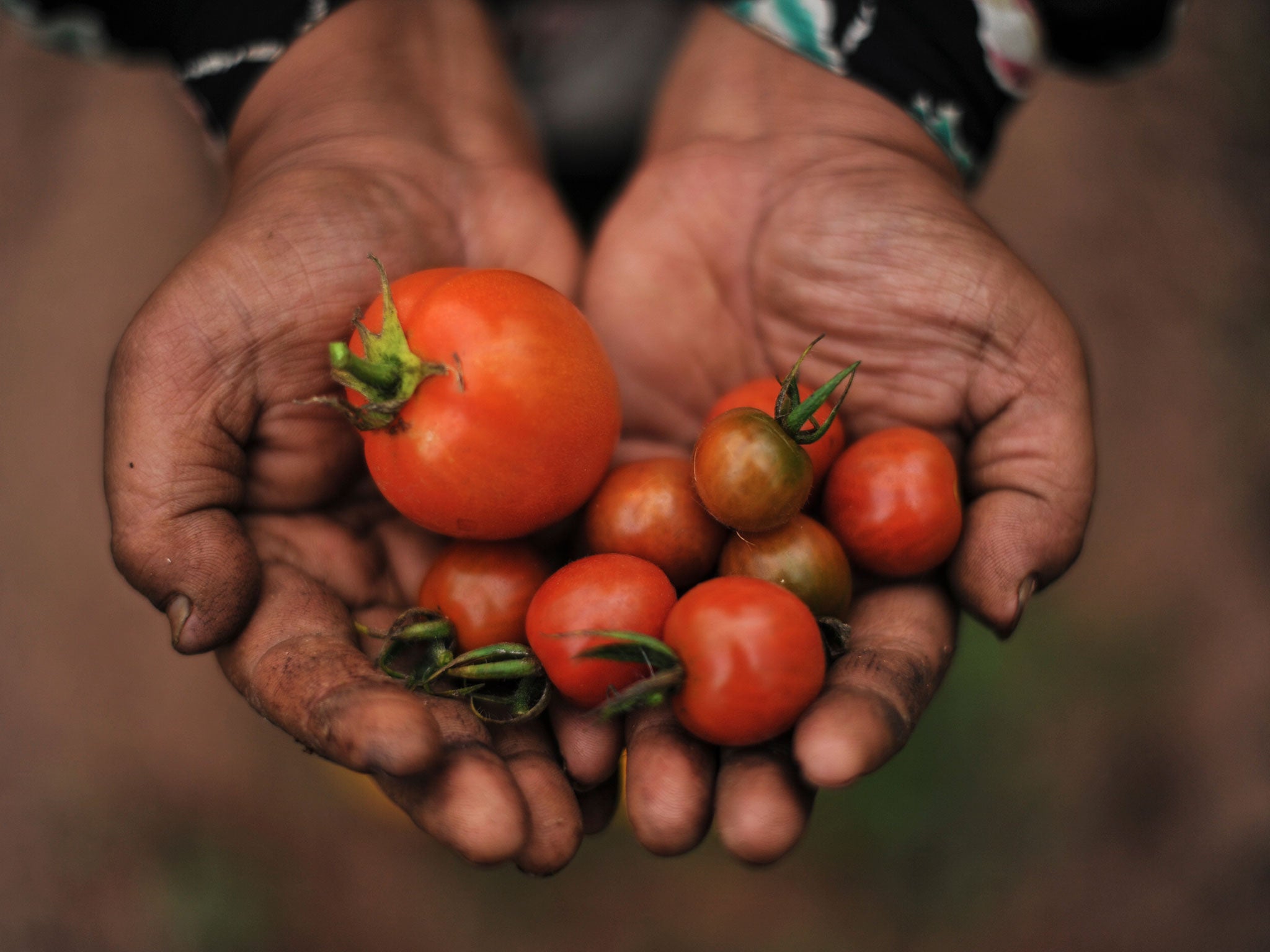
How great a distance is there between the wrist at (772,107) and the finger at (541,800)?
2.23 metres

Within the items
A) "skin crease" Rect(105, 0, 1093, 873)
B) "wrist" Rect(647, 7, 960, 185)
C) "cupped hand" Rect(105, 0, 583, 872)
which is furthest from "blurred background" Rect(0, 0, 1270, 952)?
"cupped hand" Rect(105, 0, 583, 872)

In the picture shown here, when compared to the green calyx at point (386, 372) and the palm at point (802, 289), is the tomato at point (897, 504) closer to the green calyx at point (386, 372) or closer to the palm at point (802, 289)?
the palm at point (802, 289)

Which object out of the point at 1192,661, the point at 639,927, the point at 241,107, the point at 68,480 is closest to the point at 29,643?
the point at 68,480

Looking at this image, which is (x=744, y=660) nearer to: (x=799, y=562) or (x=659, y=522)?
(x=799, y=562)

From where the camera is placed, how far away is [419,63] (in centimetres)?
363

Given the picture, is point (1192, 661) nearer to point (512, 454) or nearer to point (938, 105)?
point (938, 105)

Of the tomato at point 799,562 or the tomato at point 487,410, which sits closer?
the tomato at point 487,410

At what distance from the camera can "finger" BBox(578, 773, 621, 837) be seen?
247cm

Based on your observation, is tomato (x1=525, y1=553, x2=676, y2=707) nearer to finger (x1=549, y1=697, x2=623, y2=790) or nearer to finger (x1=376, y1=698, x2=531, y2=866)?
finger (x1=549, y1=697, x2=623, y2=790)

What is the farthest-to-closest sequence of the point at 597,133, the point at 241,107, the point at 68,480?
the point at 68,480 → the point at 597,133 → the point at 241,107

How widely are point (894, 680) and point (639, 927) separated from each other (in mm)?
2521

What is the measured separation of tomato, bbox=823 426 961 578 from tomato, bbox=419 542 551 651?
86cm

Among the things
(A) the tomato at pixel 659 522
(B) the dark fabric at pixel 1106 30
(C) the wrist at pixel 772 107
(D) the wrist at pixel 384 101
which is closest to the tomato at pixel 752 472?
(A) the tomato at pixel 659 522

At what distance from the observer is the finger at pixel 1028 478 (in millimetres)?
2576
